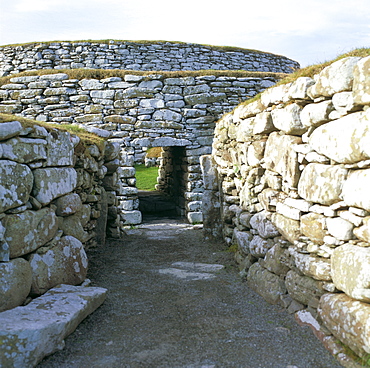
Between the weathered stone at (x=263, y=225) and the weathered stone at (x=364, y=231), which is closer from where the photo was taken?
the weathered stone at (x=364, y=231)

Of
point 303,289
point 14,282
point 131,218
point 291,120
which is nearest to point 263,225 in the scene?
point 303,289

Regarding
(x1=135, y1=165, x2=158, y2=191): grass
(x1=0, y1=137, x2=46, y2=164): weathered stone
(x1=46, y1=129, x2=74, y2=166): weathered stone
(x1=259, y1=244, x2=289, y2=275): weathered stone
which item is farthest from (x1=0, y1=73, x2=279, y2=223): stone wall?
(x1=0, y1=137, x2=46, y2=164): weathered stone

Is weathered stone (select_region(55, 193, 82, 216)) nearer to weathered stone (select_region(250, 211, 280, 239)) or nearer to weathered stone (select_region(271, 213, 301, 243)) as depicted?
weathered stone (select_region(250, 211, 280, 239))

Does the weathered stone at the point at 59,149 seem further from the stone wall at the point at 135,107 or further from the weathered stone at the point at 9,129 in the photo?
the stone wall at the point at 135,107

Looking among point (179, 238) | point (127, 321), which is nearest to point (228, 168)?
point (179, 238)

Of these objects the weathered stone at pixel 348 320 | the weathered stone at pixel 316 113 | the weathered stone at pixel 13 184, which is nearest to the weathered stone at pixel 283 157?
the weathered stone at pixel 316 113

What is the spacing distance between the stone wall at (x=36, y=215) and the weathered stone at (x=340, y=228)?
2571 millimetres

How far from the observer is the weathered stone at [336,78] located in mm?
2943

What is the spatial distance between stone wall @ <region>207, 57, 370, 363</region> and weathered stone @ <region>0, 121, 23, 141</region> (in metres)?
2.48

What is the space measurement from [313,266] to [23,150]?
9.03 feet

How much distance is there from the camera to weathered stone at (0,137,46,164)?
3428 mm

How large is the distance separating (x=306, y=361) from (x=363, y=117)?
71.7 inches

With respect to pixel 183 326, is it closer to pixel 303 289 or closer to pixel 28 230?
pixel 303 289

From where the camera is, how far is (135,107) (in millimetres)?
10703
